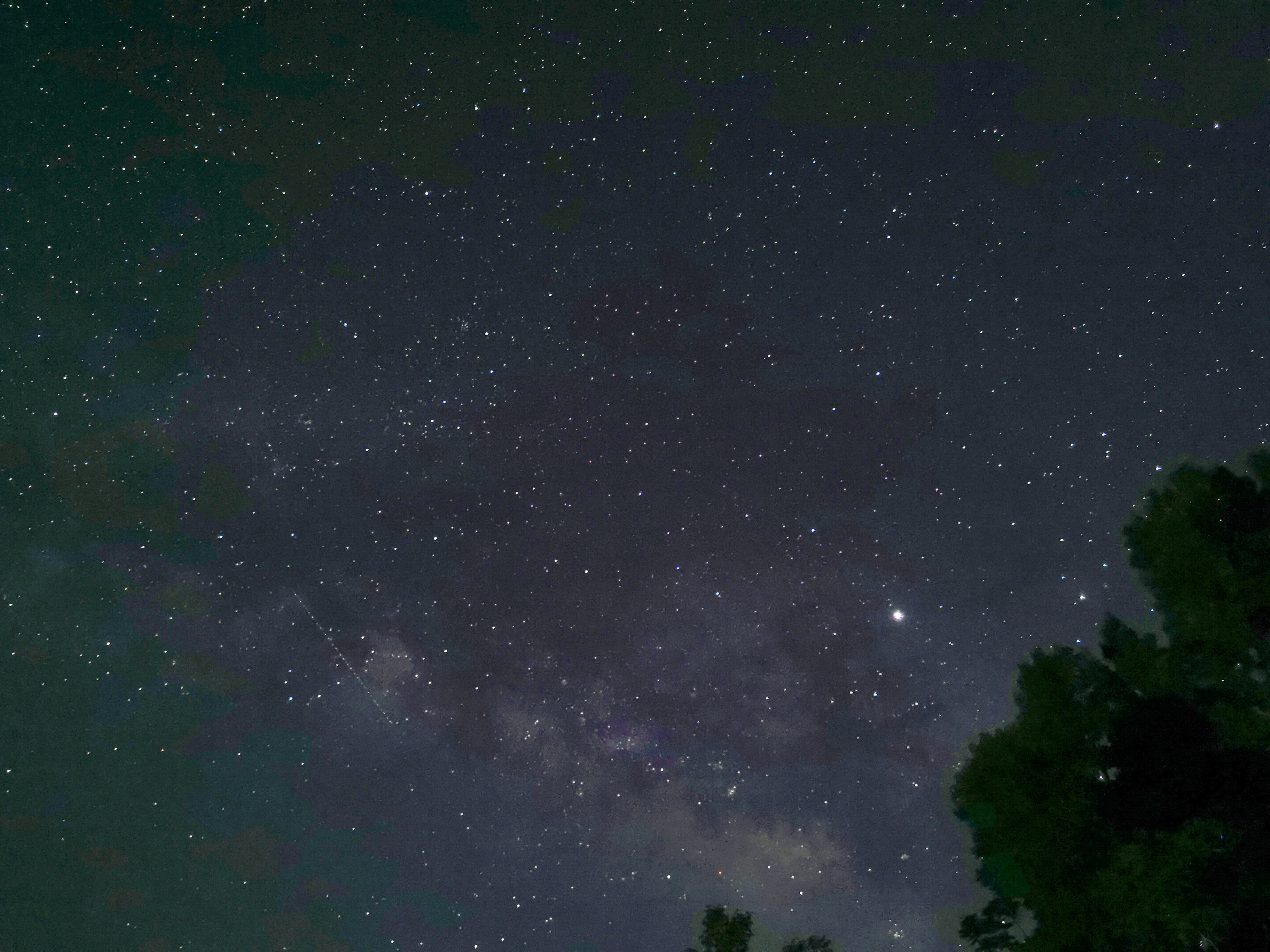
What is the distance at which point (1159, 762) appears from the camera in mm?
9148

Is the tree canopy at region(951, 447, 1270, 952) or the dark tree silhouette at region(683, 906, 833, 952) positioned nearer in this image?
the tree canopy at region(951, 447, 1270, 952)

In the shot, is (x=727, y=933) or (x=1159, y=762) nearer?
(x=1159, y=762)

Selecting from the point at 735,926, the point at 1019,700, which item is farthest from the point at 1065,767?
the point at 735,926

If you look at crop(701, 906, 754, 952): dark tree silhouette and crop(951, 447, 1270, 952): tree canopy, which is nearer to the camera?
crop(951, 447, 1270, 952): tree canopy

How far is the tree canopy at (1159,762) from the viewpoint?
8.63 metres

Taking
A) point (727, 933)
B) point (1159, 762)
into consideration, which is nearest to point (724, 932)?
point (727, 933)

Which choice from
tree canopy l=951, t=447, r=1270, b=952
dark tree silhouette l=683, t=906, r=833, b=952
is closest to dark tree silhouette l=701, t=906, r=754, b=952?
dark tree silhouette l=683, t=906, r=833, b=952

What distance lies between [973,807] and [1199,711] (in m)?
3.31

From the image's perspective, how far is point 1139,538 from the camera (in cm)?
1034

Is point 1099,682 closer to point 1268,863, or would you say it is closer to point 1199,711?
point 1199,711

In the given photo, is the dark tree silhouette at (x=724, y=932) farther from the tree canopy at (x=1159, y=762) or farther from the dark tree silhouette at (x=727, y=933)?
the tree canopy at (x=1159, y=762)

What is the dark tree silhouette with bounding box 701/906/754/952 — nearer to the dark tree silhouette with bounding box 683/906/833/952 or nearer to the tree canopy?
the dark tree silhouette with bounding box 683/906/833/952

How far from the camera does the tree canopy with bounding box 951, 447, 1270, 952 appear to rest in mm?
8633

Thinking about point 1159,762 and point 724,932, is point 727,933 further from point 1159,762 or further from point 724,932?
point 1159,762
